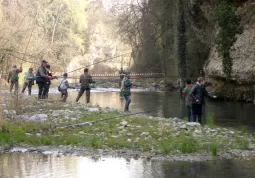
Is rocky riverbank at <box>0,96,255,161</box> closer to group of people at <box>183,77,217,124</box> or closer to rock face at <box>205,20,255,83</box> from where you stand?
group of people at <box>183,77,217,124</box>

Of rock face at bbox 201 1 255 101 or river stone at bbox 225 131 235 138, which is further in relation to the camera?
rock face at bbox 201 1 255 101

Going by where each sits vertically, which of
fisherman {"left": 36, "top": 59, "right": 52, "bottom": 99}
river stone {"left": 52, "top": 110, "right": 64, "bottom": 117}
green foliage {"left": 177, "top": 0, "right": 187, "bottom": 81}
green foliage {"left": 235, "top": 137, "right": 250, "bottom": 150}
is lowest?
green foliage {"left": 235, "top": 137, "right": 250, "bottom": 150}

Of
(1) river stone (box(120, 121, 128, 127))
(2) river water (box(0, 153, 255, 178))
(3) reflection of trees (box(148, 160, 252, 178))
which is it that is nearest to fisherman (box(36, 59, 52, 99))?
(1) river stone (box(120, 121, 128, 127))

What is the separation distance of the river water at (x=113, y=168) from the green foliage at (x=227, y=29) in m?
21.5

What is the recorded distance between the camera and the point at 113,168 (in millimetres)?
10359

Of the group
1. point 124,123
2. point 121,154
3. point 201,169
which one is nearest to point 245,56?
point 124,123

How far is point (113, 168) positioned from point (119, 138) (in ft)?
9.99

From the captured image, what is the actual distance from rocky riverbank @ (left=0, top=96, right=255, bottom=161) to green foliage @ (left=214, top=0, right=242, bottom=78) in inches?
625

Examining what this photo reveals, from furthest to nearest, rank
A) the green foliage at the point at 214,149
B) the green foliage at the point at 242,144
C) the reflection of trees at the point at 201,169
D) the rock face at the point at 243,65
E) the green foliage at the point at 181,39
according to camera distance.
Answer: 1. the green foliage at the point at 181,39
2. the rock face at the point at 243,65
3. the green foliage at the point at 242,144
4. the green foliage at the point at 214,149
5. the reflection of trees at the point at 201,169

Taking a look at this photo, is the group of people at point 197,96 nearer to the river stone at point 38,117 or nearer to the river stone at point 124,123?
the river stone at point 124,123

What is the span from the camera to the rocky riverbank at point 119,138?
11.9 m

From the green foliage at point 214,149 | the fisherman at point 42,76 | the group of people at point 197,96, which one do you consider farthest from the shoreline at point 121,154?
the fisherman at point 42,76

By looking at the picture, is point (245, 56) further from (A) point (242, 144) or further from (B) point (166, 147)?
(B) point (166, 147)

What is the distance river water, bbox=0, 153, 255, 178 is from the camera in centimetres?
977
